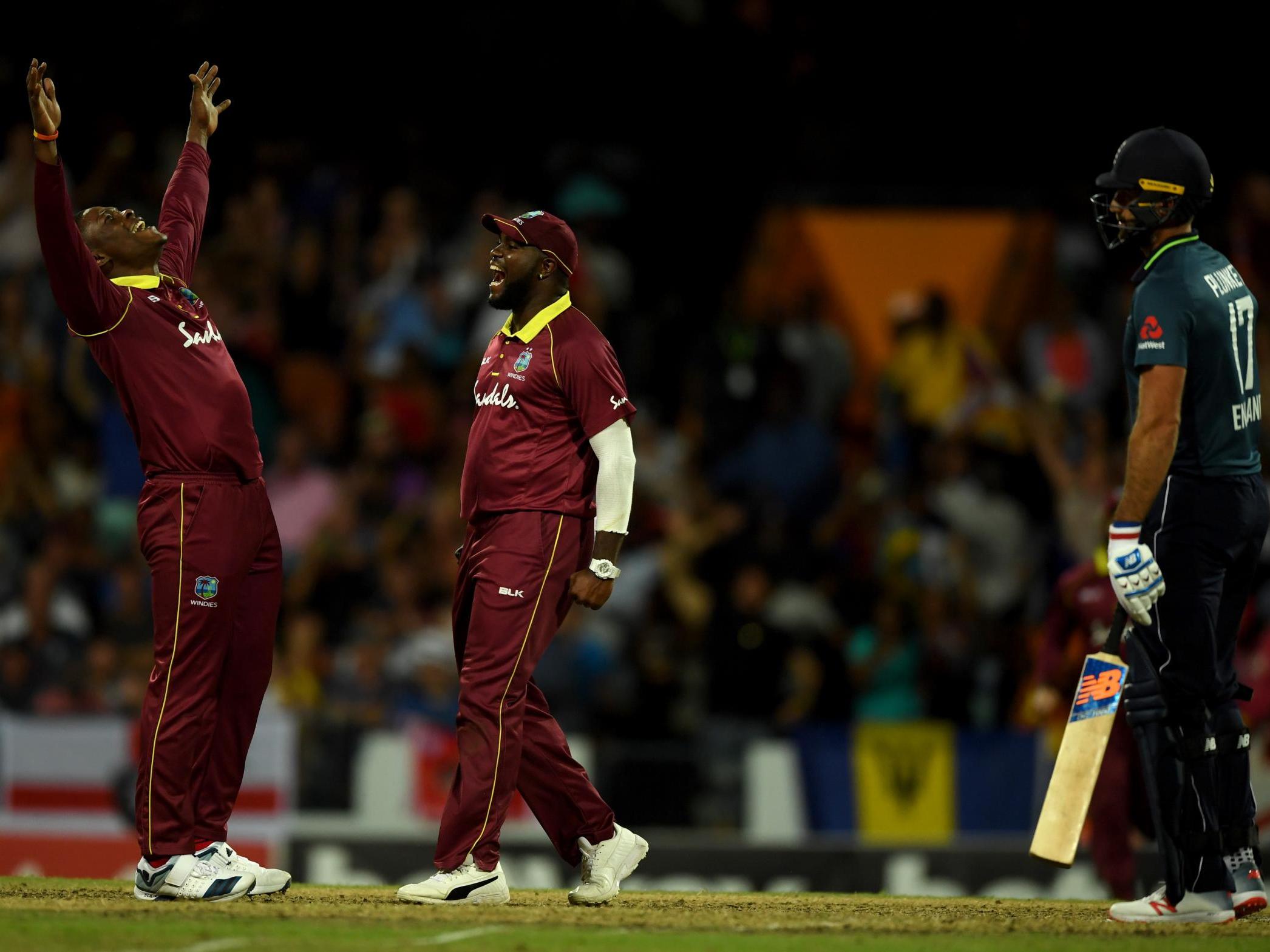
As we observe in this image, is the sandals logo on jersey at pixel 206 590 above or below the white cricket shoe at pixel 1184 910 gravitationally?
above

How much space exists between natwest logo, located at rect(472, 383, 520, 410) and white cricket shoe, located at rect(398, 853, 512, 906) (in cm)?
166

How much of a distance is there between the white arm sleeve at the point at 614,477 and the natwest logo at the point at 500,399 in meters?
0.34

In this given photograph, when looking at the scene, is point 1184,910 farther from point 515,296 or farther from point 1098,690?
point 515,296

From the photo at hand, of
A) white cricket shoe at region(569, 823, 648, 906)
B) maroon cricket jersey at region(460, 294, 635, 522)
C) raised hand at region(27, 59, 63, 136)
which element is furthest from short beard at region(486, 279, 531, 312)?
white cricket shoe at region(569, 823, 648, 906)

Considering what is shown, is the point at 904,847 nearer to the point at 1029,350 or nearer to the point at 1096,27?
the point at 1029,350

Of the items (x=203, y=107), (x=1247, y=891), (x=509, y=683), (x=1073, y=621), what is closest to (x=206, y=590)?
(x=509, y=683)

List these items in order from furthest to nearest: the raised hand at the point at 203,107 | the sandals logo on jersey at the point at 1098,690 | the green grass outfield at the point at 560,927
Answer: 1. the raised hand at the point at 203,107
2. the sandals logo on jersey at the point at 1098,690
3. the green grass outfield at the point at 560,927

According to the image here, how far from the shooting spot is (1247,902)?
6.54 m

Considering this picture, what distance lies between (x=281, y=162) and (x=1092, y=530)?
706 cm

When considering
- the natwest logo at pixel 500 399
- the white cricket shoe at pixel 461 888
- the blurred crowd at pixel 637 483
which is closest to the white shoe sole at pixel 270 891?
the white cricket shoe at pixel 461 888

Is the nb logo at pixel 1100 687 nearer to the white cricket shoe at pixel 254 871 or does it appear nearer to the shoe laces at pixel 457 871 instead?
the shoe laces at pixel 457 871

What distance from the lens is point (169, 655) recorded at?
267 inches

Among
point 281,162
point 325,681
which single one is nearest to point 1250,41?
point 281,162

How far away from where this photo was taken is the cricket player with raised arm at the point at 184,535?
6.75 m
